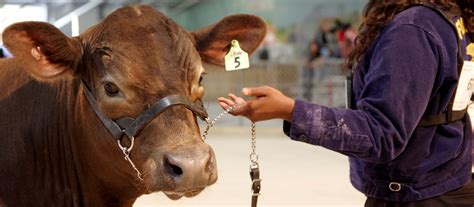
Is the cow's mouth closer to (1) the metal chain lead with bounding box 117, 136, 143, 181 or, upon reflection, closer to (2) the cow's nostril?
(2) the cow's nostril

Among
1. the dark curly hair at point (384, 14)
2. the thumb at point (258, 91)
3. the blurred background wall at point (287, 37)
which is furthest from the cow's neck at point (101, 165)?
the blurred background wall at point (287, 37)

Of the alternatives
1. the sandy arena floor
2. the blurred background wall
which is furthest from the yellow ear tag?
the blurred background wall

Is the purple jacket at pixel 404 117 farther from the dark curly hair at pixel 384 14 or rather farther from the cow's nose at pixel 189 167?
the cow's nose at pixel 189 167

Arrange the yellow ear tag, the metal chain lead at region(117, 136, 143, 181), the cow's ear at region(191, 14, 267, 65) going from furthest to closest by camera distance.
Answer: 1. the cow's ear at region(191, 14, 267, 65)
2. the yellow ear tag
3. the metal chain lead at region(117, 136, 143, 181)

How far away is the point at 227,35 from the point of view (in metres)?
2.75

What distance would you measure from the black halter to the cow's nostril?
0.18 metres

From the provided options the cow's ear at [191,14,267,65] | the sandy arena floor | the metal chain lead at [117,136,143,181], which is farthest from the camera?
the sandy arena floor

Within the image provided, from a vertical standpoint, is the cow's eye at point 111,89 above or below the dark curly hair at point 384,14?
below

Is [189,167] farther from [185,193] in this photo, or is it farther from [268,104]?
[268,104]

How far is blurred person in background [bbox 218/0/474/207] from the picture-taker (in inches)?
78.1

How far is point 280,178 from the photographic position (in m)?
6.38

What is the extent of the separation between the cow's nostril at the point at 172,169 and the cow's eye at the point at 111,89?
367 millimetres

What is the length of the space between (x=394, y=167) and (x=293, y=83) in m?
10.2

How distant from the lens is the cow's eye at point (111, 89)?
2338 millimetres
